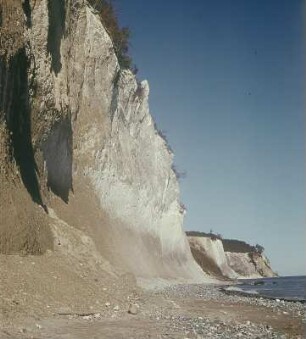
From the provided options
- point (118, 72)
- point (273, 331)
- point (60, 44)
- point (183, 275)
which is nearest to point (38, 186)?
point (60, 44)

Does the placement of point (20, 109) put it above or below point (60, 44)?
below

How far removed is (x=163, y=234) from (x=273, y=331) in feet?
99.6

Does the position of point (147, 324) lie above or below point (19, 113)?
below

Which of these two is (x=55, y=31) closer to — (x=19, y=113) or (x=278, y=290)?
(x=19, y=113)

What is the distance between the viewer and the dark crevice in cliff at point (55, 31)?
18.7 meters

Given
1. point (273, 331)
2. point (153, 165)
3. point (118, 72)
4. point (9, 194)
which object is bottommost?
point (273, 331)

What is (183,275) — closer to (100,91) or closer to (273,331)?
(100,91)

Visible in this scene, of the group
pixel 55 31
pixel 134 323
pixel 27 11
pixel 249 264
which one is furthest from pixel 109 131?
pixel 249 264

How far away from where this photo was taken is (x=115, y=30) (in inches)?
1203

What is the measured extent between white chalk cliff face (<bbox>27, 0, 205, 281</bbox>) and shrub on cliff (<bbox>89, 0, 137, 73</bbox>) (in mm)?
1296

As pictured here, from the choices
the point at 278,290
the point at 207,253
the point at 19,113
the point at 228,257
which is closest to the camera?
the point at 19,113

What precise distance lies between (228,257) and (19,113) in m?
74.5

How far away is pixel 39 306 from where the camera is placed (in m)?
10.3

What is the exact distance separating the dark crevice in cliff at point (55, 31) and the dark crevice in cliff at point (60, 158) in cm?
262
